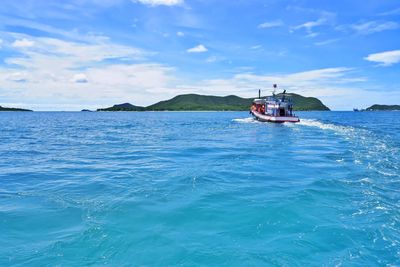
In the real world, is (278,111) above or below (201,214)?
above

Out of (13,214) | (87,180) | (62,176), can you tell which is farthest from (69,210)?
(62,176)

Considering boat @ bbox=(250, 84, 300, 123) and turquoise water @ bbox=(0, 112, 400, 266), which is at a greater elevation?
boat @ bbox=(250, 84, 300, 123)

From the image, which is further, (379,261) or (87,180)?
(87,180)

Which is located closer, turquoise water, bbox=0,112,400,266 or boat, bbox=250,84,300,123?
turquoise water, bbox=0,112,400,266

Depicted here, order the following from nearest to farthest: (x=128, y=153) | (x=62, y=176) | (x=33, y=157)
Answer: (x=62, y=176)
(x=33, y=157)
(x=128, y=153)

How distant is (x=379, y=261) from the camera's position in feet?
28.6

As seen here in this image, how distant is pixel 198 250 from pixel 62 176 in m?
12.8

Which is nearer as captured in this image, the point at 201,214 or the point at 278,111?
the point at 201,214

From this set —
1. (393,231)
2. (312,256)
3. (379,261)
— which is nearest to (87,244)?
(312,256)

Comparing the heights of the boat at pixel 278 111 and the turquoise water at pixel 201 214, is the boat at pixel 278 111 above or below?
above

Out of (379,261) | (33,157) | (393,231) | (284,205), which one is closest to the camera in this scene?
(379,261)

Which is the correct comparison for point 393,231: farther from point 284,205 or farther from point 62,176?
point 62,176

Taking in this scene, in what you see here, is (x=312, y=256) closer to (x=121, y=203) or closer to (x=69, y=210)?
(x=121, y=203)

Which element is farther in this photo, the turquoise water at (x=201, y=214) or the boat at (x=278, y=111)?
the boat at (x=278, y=111)
